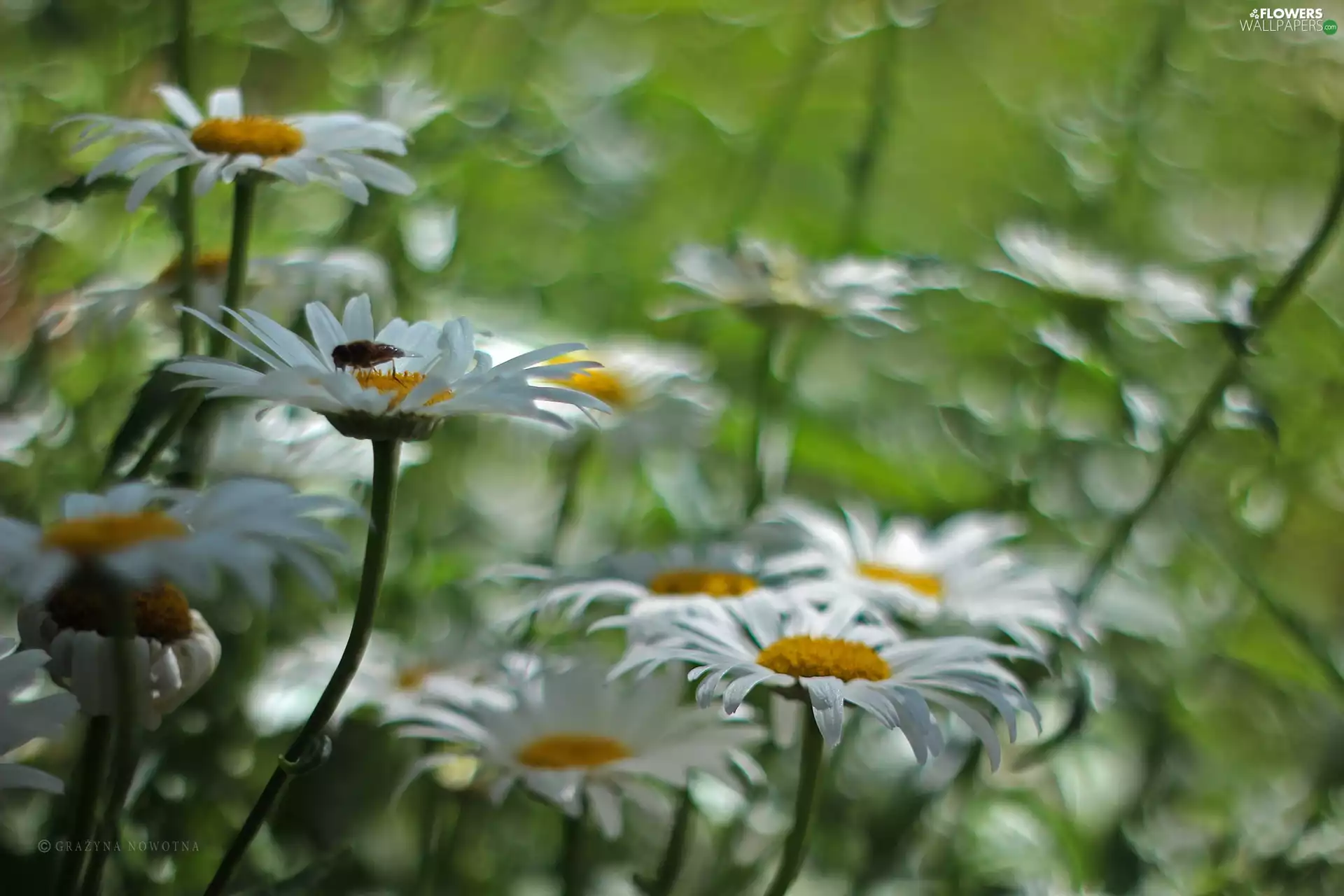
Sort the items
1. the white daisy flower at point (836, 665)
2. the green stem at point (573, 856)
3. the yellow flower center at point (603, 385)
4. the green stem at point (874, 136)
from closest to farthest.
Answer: the white daisy flower at point (836, 665)
the green stem at point (573, 856)
the yellow flower center at point (603, 385)
the green stem at point (874, 136)

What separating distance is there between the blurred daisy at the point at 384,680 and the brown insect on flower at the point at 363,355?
18cm

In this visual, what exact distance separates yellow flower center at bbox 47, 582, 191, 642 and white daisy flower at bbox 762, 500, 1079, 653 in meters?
0.27

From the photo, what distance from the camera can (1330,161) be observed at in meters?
1.26

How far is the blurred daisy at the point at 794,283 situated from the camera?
79 cm

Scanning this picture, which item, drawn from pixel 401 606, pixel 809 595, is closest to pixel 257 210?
pixel 401 606

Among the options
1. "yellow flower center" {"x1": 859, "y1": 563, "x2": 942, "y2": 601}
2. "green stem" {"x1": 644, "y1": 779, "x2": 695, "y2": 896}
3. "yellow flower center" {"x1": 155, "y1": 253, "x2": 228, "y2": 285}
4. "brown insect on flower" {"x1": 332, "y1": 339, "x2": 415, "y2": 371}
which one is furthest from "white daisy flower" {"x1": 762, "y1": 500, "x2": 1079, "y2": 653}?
"yellow flower center" {"x1": 155, "y1": 253, "x2": 228, "y2": 285}

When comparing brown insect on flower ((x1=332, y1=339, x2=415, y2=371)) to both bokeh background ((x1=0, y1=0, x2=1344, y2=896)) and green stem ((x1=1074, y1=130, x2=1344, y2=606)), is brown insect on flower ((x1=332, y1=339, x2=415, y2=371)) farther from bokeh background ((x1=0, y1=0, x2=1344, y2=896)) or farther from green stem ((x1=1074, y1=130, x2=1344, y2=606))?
green stem ((x1=1074, y1=130, x2=1344, y2=606))

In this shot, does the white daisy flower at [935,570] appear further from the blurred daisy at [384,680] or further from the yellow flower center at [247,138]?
the yellow flower center at [247,138]

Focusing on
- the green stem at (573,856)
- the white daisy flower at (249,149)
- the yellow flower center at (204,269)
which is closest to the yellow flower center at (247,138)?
the white daisy flower at (249,149)

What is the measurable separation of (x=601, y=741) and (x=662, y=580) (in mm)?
93

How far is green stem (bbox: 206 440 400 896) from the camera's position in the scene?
36 centimetres

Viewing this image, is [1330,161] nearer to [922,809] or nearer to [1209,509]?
[1209,509]

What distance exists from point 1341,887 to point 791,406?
1.67ft

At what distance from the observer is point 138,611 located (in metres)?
0.39
